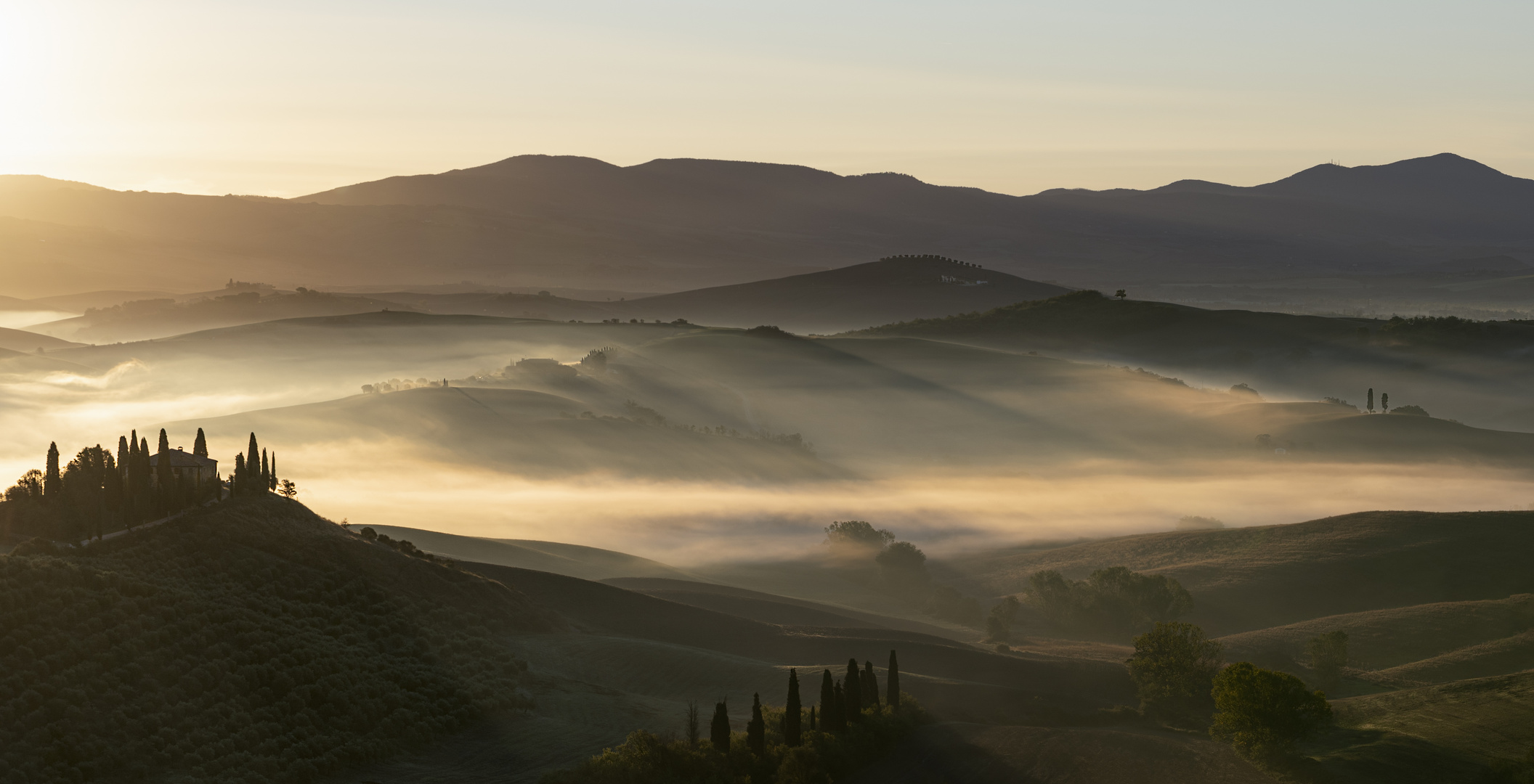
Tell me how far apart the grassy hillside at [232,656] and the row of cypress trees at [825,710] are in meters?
10.8

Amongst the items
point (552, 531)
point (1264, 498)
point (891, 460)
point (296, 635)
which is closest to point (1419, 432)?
point (1264, 498)

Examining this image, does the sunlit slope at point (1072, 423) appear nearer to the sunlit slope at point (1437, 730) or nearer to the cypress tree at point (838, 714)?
the sunlit slope at point (1437, 730)

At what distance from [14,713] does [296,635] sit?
A: 37.1 ft

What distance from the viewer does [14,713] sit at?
41.0 metres

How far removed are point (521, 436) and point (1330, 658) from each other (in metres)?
99.2

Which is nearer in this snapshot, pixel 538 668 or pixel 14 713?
pixel 14 713

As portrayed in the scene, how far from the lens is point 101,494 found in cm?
5506

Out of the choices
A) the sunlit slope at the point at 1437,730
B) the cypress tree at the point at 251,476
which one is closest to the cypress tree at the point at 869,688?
the sunlit slope at the point at 1437,730

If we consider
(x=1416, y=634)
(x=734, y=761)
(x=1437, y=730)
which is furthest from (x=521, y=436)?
(x=1437, y=730)

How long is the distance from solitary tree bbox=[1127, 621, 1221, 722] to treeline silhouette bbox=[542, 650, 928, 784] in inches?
486

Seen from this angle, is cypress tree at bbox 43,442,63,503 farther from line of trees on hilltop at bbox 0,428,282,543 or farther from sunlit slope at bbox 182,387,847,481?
sunlit slope at bbox 182,387,847,481

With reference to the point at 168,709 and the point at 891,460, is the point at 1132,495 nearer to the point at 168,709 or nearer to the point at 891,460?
the point at 891,460

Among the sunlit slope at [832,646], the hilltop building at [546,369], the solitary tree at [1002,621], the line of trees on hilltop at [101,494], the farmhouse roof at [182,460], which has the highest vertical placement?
the hilltop building at [546,369]

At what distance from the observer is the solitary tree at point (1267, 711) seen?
48312 millimetres
